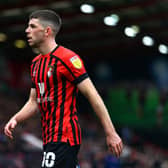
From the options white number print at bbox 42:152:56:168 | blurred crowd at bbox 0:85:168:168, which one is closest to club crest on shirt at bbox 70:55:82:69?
white number print at bbox 42:152:56:168

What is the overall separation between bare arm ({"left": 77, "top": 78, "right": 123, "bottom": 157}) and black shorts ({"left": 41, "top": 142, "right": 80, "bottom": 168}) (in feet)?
1.09

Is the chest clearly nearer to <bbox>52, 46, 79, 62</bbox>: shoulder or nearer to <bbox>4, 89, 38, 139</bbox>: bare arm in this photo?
<bbox>52, 46, 79, 62</bbox>: shoulder

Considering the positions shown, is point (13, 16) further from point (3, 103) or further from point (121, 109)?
point (121, 109)

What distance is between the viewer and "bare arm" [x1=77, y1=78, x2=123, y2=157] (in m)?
3.20

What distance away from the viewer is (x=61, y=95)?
3.46 metres

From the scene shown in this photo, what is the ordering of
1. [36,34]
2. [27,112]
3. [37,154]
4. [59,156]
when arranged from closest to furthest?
[59,156]
[36,34]
[27,112]
[37,154]

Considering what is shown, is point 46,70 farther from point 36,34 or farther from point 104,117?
point 104,117

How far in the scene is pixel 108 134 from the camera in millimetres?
3213

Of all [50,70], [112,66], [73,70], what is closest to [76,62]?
[73,70]

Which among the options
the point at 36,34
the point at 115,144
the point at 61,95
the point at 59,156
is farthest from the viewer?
the point at 36,34

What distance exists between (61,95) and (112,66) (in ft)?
70.5

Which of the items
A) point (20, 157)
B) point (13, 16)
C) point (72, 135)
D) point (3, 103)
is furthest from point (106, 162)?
point (3, 103)

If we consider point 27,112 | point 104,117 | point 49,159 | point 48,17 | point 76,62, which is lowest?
point 49,159

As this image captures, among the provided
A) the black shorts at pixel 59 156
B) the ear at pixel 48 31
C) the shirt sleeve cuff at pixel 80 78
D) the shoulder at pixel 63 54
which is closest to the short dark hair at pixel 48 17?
the ear at pixel 48 31
